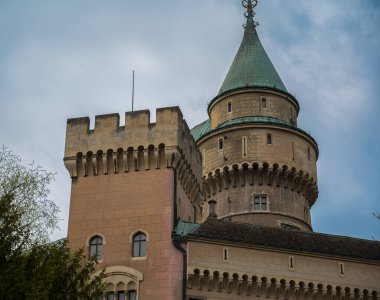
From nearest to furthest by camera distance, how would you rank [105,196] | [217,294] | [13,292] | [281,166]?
[13,292] → [217,294] → [105,196] → [281,166]

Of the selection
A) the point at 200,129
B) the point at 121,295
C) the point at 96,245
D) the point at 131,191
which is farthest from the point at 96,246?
the point at 200,129

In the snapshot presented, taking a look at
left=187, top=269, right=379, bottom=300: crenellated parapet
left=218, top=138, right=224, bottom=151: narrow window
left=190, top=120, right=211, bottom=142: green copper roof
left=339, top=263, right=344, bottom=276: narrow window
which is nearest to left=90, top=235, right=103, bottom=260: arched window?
left=187, top=269, right=379, bottom=300: crenellated parapet

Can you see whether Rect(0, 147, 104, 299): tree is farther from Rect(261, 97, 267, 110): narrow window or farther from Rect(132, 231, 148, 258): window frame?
Rect(261, 97, 267, 110): narrow window

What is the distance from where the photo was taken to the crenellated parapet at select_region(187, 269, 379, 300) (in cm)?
3553

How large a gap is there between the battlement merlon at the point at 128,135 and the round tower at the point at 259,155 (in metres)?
9.73

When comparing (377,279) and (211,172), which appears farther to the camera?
(211,172)

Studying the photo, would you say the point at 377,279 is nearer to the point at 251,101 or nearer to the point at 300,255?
the point at 300,255

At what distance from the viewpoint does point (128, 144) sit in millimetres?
38625

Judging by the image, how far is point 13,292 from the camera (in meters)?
23.8

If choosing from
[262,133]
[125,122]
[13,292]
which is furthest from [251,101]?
[13,292]

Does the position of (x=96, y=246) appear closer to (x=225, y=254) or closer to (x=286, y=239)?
(x=225, y=254)

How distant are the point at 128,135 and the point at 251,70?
16.9 metres

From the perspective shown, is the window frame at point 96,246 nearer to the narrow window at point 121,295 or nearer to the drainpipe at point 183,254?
the narrow window at point 121,295

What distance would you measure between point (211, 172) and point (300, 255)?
13.7 metres
